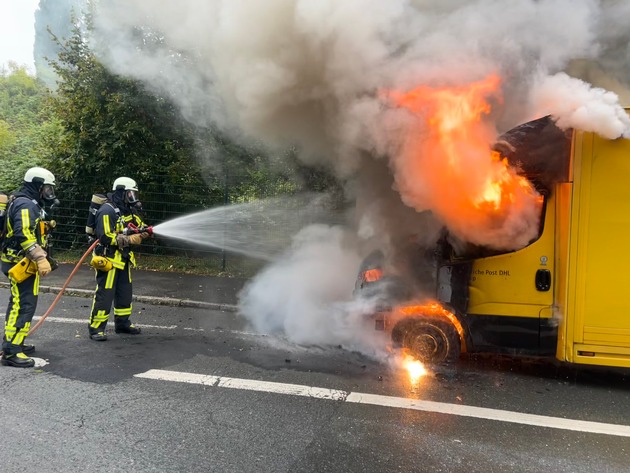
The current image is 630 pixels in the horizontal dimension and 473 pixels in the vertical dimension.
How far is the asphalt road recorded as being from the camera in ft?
9.37

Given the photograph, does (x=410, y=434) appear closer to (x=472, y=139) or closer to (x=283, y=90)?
(x=472, y=139)

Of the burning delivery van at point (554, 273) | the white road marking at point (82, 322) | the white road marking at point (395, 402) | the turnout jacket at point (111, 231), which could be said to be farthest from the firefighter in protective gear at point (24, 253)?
the burning delivery van at point (554, 273)

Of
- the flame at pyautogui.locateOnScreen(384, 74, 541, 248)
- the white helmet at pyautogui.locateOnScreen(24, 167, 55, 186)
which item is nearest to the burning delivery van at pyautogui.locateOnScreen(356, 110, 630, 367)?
the flame at pyautogui.locateOnScreen(384, 74, 541, 248)

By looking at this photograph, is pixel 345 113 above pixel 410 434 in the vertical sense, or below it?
above

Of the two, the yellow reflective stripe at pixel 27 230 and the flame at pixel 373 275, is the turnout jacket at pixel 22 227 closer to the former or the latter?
the yellow reflective stripe at pixel 27 230

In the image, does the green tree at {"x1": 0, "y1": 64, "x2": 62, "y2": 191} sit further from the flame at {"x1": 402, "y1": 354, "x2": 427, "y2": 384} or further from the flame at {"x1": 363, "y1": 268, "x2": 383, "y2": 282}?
the flame at {"x1": 402, "y1": 354, "x2": 427, "y2": 384}

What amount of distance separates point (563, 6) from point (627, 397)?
3.47 m

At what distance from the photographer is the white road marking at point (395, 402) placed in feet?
11.1

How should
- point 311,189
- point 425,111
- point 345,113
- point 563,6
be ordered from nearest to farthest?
point 563,6 → point 425,111 → point 345,113 → point 311,189

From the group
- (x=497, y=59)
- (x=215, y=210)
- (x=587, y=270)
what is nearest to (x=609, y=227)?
(x=587, y=270)

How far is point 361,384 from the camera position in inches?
159

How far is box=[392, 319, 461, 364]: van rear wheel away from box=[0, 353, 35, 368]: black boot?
353cm

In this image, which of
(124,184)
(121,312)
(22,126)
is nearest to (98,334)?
(121,312)

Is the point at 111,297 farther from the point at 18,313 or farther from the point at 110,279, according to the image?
the point at 18,313
